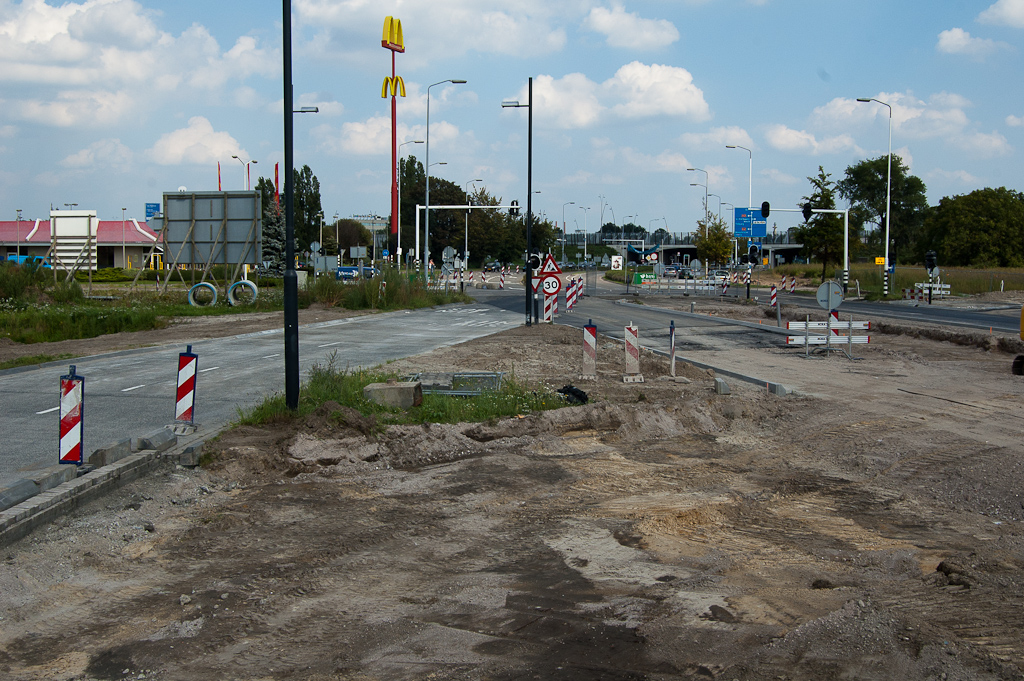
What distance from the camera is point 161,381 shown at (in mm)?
14898

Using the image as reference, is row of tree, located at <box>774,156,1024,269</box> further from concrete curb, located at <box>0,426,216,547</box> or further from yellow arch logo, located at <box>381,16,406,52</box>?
concrete curb, located at <box>0,426,216,547</box>

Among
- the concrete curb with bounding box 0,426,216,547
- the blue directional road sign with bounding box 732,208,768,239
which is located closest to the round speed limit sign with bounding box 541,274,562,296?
the concrete curb with bounding box 0,426,216,547

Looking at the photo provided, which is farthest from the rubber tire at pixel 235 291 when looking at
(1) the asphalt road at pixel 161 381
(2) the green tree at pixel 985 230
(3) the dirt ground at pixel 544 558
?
(2) the green tree at pixel 985 230

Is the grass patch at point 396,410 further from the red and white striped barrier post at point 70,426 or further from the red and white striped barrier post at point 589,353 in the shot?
the red and white striped barrier post at point 589,353

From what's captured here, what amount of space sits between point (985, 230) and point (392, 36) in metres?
70.2

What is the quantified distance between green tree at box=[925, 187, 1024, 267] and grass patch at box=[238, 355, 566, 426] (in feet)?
295

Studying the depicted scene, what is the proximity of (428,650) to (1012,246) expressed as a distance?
3974 inches

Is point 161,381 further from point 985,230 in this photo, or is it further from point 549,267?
point 985,230

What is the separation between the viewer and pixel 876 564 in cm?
602

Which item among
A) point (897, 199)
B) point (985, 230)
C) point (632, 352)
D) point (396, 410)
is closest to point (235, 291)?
point (632, 352)

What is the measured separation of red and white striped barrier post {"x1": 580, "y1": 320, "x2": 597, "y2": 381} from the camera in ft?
48.9

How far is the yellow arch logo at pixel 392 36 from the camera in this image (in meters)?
52.9

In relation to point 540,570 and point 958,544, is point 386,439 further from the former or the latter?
point 958,544

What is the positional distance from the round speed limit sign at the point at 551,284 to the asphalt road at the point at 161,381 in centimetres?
244
